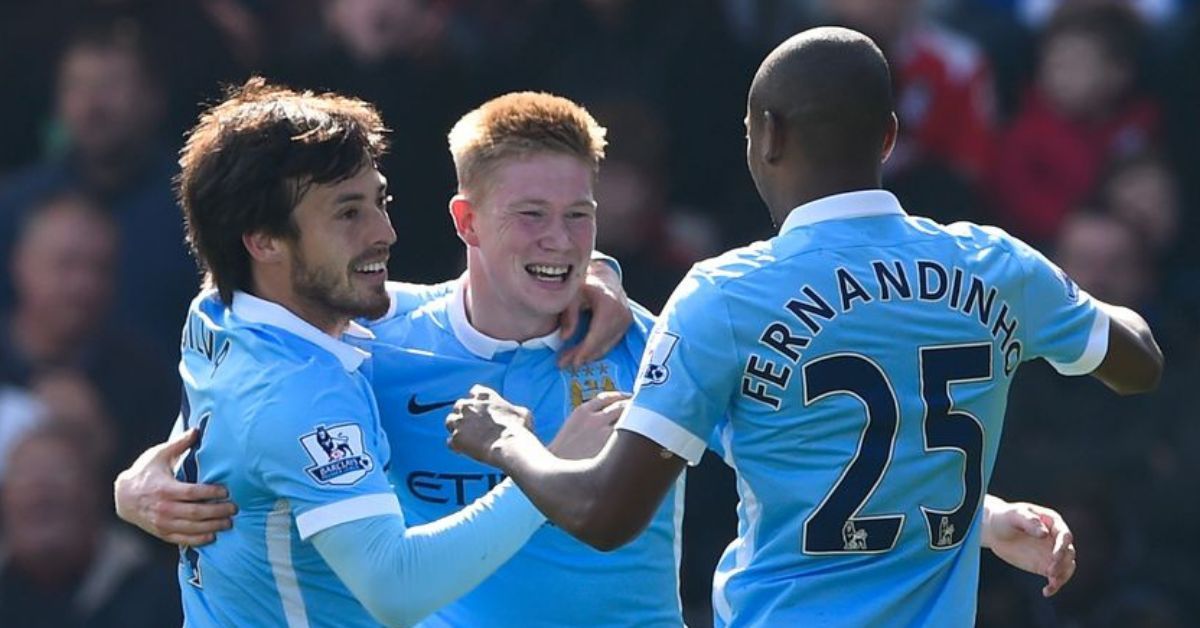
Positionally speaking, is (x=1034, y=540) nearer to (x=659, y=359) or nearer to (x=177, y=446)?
(x=659, y=359)

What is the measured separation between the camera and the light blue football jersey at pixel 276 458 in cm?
397

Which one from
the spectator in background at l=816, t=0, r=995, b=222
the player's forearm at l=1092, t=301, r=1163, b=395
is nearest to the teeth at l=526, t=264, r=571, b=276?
the player's forearm at l=1092, t=301, r=1163, b=395

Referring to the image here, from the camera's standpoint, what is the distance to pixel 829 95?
12.4 feet

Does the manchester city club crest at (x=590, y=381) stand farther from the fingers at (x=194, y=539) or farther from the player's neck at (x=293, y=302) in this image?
the fingers at (x=194, y=539)

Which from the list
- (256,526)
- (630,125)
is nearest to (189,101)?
(630,125)

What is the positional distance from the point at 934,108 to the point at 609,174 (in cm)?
140

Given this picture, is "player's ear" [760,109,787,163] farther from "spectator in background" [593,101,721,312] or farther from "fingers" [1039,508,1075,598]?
"spectator in background" [593,101,721,312]

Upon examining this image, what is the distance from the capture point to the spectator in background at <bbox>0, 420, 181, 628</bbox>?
8539 millimetres

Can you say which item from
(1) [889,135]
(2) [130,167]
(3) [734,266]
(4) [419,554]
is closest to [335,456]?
(4) [419,554]

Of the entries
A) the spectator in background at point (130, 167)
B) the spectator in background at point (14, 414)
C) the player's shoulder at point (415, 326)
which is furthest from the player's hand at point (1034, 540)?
the spectator in background at point (14, 414)

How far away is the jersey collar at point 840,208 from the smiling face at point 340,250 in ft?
3.15

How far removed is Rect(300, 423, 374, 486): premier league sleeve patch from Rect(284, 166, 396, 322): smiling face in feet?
1.25

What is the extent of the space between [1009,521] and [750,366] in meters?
0.82

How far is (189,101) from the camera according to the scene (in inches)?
336
